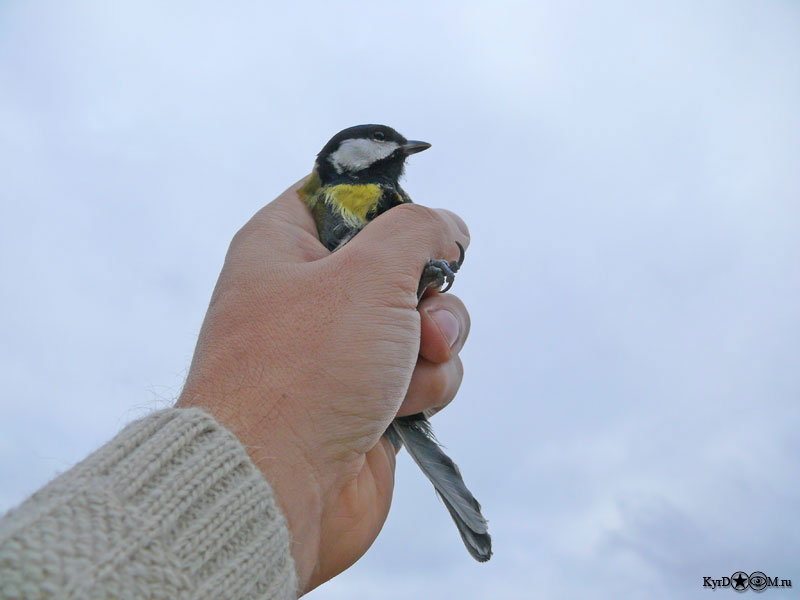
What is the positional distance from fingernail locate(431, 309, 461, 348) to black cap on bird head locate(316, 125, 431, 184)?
133cm

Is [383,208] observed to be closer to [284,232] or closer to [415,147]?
[415,147]

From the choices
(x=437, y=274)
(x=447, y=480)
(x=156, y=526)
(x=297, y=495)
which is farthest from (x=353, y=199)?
(x=156, y=526)

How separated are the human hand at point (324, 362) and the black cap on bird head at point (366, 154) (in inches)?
46.2

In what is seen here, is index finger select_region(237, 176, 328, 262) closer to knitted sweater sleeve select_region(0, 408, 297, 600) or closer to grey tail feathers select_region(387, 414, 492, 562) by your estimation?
grey tail feathers select_region(387, 414, 492, 562)

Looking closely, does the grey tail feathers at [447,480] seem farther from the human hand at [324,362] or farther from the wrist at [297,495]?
the wrist at [297,495]

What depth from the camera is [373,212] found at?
3.14 metres

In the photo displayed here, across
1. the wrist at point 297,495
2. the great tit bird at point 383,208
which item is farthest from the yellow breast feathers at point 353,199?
the wrist at point 297,495

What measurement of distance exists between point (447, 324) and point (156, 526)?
151cm

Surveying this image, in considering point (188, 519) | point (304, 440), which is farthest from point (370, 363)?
point (188, 519)

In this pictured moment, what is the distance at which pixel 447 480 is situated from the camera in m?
2.45

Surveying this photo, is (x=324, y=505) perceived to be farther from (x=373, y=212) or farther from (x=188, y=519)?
(x=373, y=212)

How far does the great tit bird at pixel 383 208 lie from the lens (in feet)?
7.73

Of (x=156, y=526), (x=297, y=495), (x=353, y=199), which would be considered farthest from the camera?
(x=353, y=199)

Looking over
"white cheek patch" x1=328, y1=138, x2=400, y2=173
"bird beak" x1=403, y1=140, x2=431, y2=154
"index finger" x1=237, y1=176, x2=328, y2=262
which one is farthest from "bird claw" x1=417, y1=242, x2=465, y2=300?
"bird beak" x1=403, y1=140, x2=431, y2=154
